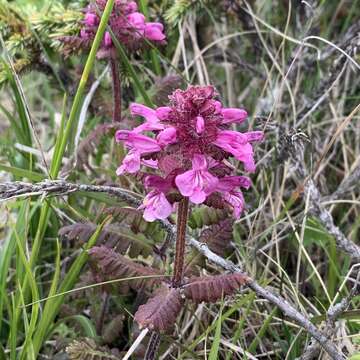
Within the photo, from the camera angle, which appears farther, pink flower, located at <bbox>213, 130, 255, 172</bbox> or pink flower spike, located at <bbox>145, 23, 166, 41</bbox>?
pink flower spike, located at <bbox>145, 23, 166, 41</bbox>

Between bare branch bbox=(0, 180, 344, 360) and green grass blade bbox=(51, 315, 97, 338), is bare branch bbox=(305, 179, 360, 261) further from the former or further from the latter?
green grass blade bbox=(51, 315, 97, 338)

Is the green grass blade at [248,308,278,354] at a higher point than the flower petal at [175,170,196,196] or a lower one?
lower

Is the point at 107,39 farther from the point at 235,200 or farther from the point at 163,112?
the point at 235,200

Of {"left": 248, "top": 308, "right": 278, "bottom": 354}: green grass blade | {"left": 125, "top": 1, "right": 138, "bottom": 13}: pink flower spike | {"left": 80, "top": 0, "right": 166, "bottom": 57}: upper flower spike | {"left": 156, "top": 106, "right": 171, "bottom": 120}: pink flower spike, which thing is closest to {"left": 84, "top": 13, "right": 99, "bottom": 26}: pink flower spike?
{"left": 80, "top": 0, "right": 166, "bottom": 57}: upper flower spike

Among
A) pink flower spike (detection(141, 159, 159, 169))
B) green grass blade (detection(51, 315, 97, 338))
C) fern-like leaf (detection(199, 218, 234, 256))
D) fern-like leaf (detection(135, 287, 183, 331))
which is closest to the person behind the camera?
fern-like leaf (detection(135, 287, 183, 331))

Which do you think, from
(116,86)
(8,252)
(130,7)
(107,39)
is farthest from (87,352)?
(130,7)

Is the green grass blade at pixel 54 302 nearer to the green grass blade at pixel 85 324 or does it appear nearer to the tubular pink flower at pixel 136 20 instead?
the green grass blade at pixel 85 324

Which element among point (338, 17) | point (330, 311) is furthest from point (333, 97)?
point (330, 311)
